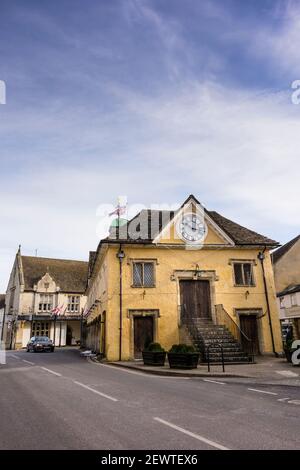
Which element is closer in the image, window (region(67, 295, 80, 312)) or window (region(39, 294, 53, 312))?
window (region(39, 294, 53, 312))

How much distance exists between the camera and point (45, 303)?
49.1m

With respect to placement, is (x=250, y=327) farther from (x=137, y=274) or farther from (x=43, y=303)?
(x=43, y=303)

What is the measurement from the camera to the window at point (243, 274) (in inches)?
888

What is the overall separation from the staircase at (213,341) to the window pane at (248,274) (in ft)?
11.6

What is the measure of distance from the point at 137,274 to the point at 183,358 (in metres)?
7.38

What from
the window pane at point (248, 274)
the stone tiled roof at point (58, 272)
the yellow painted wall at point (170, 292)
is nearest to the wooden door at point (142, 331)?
the yellow painted wall at point (170, 292)

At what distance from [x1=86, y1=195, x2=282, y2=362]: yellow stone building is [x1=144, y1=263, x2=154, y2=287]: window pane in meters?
0.06

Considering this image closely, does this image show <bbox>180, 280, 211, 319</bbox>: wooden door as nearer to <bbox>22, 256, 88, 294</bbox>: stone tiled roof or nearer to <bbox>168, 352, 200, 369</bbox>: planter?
<bbox>168, 352, 200, 369</bbox>: planter

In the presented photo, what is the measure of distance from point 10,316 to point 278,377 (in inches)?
1844

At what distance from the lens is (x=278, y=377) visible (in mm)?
12398

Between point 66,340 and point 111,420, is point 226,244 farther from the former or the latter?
point 66,340

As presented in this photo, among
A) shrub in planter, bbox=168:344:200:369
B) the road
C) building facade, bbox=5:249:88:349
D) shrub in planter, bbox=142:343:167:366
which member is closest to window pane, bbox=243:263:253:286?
shrub in planter, bbox=142:343:167:366

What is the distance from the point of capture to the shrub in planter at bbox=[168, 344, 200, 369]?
14.7 meters

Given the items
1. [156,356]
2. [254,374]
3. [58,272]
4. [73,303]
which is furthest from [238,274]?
[58,272]
